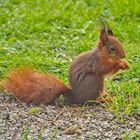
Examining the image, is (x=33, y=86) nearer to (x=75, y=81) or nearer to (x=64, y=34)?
(x=75, y=81)

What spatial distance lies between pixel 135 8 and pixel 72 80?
157 inches

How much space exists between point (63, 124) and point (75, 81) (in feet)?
2.49

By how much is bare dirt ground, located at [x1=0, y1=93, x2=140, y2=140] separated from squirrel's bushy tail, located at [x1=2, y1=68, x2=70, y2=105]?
12cm

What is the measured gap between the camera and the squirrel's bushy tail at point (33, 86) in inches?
276

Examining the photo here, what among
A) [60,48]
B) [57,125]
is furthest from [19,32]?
[57,125]

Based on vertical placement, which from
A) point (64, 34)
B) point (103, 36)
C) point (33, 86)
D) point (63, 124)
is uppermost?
point (103, 36)

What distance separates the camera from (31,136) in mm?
6090

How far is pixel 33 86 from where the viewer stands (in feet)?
23.2

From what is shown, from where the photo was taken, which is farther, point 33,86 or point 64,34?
point 64,34

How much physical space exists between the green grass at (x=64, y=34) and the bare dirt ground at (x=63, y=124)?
0.89 ft

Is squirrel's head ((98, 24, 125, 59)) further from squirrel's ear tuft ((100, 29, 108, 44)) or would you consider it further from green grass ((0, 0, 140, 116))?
green grass ((0, 0, 140, 116))

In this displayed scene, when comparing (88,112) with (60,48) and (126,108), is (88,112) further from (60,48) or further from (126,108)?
(60,48)

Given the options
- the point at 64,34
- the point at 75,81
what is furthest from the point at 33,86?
the point at 64,34

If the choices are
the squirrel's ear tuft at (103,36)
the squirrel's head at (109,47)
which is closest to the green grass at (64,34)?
the squirrel's head at (109,47)
